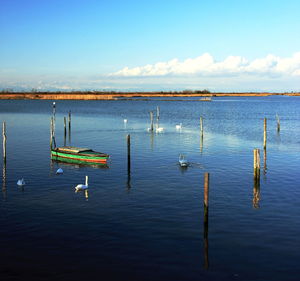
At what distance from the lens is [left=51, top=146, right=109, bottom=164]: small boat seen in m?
31.8

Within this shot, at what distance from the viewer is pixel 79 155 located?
107 ft

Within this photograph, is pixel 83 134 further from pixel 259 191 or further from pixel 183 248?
pixel 183 248

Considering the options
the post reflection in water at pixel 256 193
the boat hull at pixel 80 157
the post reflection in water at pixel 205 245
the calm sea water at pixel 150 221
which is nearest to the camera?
the calm sea water at pixel 150 221

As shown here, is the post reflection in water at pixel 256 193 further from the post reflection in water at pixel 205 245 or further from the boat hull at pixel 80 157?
the boat hull at pixel 80 157

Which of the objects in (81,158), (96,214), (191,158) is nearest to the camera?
(96,214)

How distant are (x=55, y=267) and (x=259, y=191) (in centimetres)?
1402

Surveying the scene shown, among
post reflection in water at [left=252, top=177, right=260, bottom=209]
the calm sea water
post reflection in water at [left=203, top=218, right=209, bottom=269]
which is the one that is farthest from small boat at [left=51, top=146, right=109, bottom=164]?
post reflection in water at [left=203, top=218, right=209, bottom=269]

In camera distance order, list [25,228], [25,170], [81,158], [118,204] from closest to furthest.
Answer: [25,228], [118,204], [25,170], [81,158]

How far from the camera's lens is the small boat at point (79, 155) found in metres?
31.8

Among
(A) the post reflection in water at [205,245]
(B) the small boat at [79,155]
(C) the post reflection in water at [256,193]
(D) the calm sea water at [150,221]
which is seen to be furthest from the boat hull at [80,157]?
(A) the post reflection in water at [205,245]

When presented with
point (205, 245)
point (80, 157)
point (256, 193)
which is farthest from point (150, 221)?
point (80, 157)

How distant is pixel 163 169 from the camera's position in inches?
1178

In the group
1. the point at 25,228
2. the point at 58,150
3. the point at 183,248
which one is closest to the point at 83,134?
the point at 58,150

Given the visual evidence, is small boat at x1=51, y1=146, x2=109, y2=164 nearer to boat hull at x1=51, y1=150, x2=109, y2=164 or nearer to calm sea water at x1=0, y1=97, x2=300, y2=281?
boat hull at x1=51, y1=150, x2=109, y2=164
